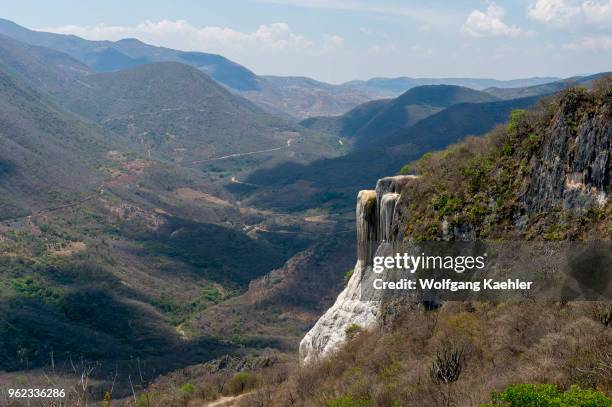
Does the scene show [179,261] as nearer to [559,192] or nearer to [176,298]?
[176,298]

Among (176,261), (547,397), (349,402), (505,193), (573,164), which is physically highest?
(573,164)

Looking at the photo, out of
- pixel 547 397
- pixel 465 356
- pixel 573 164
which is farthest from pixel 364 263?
pixel 547 397

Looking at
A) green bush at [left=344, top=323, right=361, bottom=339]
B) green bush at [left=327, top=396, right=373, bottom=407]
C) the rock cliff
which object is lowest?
green bush at [left=344, top=323, right=361, bottom=339]

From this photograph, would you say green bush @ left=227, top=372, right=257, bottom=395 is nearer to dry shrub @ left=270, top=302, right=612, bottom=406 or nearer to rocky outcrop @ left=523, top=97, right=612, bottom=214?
dry shrub @ left=270, top=302, right=612, bottom=406

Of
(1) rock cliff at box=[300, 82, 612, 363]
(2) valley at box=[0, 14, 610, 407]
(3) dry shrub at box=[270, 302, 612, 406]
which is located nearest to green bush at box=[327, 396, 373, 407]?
(3) dry shrub at box=[270, 302, 612, 406]

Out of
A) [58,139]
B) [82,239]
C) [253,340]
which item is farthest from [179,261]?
[58,139]

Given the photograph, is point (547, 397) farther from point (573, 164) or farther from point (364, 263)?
point (364, 263)
